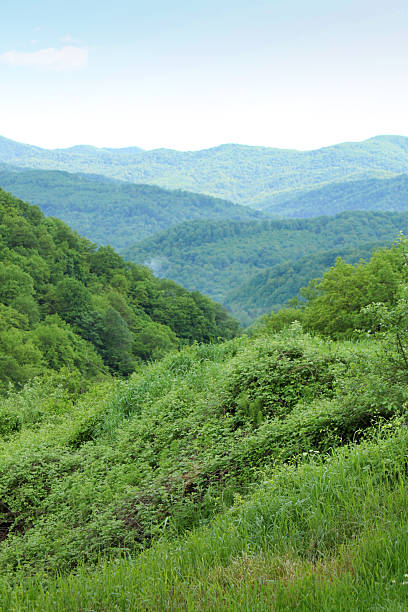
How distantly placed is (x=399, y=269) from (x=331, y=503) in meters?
14.0

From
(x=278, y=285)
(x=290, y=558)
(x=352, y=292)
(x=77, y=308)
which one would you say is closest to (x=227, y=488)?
(x=290, y=558)

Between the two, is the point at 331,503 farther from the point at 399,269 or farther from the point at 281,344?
the point at 399,269

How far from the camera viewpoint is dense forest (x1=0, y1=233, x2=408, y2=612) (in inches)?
125

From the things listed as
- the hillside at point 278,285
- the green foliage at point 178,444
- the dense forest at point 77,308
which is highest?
the green foliage at point 178,444

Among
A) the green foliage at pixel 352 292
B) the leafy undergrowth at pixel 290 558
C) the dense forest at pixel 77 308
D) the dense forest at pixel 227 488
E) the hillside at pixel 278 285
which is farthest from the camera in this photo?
the hillside at pixel 278 285

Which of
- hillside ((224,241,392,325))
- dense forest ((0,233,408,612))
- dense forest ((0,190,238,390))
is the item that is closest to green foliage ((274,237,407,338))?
dense forest ((0,233,408,612))

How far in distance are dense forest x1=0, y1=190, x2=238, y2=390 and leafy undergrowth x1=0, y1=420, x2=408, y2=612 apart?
27.3 meters

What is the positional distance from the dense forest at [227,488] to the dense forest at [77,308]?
22.4 m

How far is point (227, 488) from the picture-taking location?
5.59 m

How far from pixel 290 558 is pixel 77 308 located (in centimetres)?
4691

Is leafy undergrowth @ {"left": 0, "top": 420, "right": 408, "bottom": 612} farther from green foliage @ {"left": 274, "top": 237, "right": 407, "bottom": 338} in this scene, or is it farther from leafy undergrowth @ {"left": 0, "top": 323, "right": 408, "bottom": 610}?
green foliage @ {"left": 274, "top": 237, "right": 407, "bottom": 338}

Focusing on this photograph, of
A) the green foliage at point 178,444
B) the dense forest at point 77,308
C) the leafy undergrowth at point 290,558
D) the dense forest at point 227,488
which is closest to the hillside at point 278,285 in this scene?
the dense forest at point 77,308

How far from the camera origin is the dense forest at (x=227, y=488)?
319cm

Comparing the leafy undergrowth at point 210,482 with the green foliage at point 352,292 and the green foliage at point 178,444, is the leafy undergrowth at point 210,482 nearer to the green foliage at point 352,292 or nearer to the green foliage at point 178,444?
the green foliage at point 178,444
